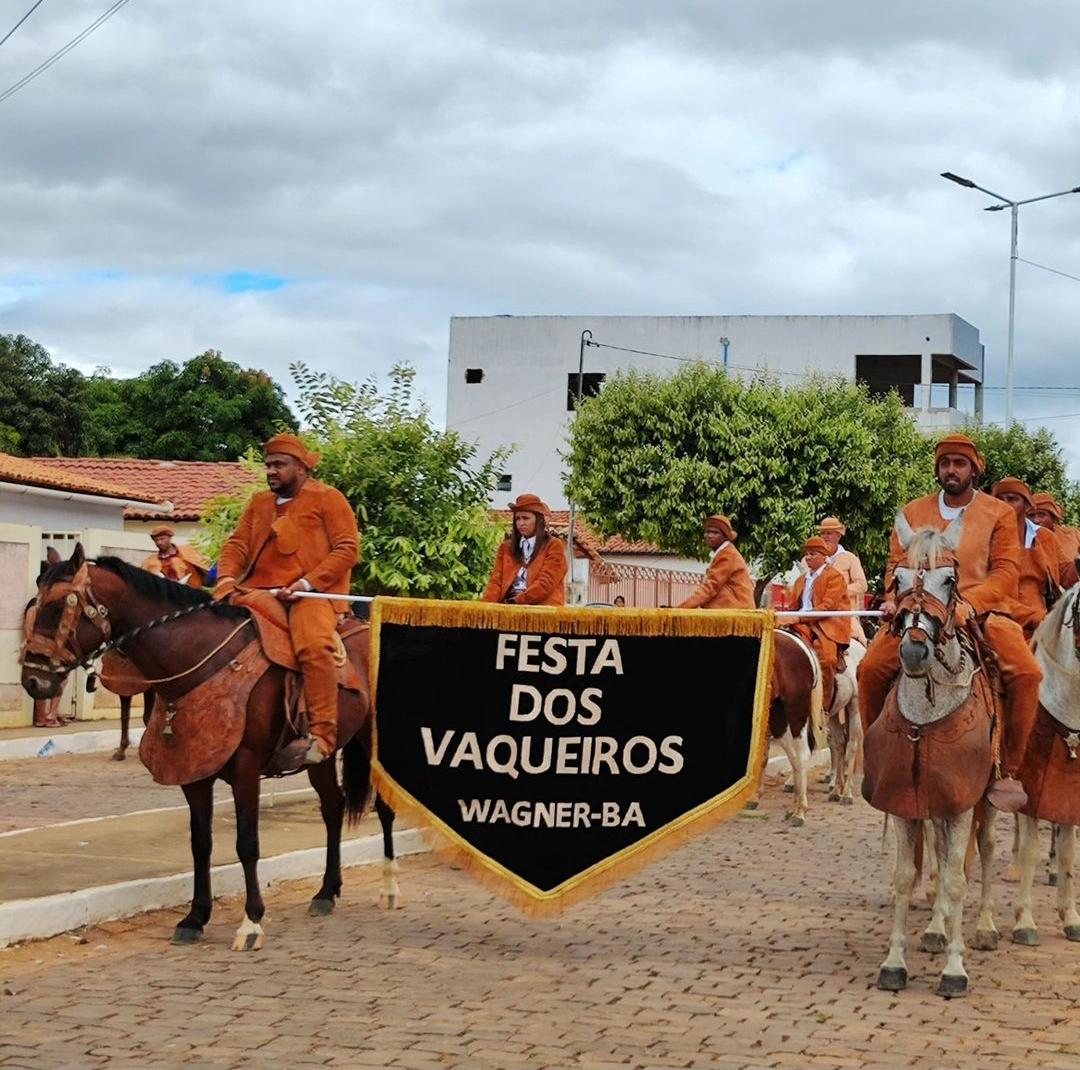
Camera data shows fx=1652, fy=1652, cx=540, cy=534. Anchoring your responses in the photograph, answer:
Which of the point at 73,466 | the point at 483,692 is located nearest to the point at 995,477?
the point at 73,466

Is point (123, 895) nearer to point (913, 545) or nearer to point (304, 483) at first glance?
point (304, 483)

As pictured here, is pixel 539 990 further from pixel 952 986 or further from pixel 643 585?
pixel 643 585

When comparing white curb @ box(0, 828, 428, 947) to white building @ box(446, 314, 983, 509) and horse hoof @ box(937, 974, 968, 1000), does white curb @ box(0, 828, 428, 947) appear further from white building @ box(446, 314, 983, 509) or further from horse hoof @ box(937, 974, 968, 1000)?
white building @ box(446, 314, 983, 509)

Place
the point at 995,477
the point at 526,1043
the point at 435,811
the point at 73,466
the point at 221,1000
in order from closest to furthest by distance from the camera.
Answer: the point at 526,1043
the point at 221,1000
the point at 435,811
the point at 73,466
the point at 995,477

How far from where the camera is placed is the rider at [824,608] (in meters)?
16.0

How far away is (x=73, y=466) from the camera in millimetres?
37969

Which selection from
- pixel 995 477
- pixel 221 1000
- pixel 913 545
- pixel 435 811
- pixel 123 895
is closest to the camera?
pixel 221 1000

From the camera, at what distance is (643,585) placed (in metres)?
48.2

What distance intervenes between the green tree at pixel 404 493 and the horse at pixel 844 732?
3.78 meters

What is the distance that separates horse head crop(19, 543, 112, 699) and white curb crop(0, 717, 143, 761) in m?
10.0

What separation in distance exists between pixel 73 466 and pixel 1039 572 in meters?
30.7

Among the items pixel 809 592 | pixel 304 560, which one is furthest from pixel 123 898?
pixel 809 592

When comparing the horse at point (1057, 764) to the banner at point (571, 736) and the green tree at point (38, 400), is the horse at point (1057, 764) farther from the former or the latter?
the green tree at point (38, 400)

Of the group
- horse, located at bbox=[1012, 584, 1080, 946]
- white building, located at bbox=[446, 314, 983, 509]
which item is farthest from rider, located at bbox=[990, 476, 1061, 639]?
white building, located at bbox=[446, 314, 983, 509]
